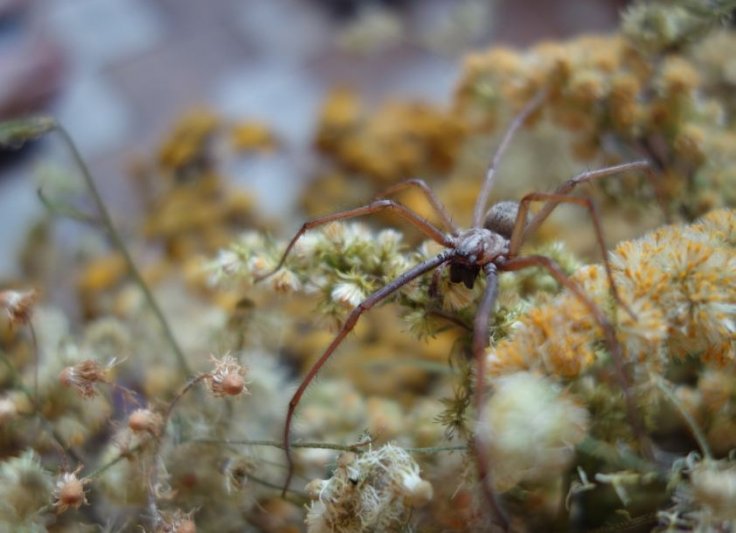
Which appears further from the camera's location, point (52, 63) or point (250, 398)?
point (52, 63)

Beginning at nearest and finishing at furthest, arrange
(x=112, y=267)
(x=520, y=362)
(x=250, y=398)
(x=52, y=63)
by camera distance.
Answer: (x=520, y=362) < (x=250, y=398) < (x=112, y=267) < (x=52, y=63)

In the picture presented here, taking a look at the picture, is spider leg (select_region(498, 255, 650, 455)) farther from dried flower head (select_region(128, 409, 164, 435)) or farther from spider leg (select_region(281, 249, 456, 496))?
dried flower head (select_region(128, 409, 164, 435))

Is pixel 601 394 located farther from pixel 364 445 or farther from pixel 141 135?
pixel 141 135

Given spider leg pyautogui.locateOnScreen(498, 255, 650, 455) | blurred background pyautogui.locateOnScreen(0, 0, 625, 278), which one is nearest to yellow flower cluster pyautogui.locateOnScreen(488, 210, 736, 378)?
spider leg pyautogui.locateOnScreen(498, 255, 650, 455)

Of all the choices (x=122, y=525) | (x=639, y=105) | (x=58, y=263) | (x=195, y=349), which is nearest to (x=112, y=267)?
(x=58, y=263)

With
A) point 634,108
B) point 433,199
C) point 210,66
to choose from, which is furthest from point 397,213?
point 210,66

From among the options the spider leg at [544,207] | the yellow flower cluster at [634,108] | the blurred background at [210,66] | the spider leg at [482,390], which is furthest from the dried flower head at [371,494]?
the blurred background at [210,66]

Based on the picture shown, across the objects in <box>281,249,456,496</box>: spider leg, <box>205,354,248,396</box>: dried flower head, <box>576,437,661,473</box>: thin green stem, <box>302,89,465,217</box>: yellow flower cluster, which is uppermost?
<box>302,89,465,217</box>: yellow flower cluster
